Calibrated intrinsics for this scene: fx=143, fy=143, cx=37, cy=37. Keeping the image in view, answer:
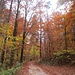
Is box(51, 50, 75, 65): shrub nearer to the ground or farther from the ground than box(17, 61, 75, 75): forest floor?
farther from the ground

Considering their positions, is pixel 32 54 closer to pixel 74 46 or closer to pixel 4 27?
pixel 74 46

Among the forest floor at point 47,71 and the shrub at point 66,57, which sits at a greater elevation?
the shrub at point 66,57

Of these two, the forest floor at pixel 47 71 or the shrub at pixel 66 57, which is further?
the shrub at pixel 66 57

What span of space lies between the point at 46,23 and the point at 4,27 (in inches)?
729

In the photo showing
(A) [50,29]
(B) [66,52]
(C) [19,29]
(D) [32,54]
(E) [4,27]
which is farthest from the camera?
(D) [32,54]

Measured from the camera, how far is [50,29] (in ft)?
102

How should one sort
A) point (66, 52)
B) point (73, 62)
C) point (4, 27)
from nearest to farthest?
point (4, 27) < point (73, 62) < point (66, 52)

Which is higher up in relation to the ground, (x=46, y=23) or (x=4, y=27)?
(x=46, y=23)

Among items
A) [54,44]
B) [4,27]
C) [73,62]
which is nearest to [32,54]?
[54,44]

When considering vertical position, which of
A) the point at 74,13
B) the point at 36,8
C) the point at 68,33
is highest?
the point at 36,8

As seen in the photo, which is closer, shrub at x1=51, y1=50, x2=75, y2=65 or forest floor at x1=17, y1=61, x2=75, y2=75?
forest floor at x1=17, y1=61, x2=75, y2=75

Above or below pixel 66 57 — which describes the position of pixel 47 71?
below

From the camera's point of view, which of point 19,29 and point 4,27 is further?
point 19,29

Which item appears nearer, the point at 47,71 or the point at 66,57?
the point at 47,71
